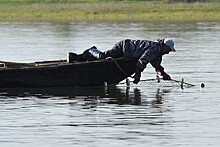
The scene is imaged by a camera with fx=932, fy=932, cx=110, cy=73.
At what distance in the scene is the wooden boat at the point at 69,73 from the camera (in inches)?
884

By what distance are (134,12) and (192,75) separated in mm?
50756

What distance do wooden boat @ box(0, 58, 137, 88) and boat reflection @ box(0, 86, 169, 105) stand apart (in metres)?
0.15

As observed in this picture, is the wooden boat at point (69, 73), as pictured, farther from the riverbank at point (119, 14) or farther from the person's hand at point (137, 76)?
the riverbank at point (119, 14)

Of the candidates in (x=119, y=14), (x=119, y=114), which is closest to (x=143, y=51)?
(x=119, y=114)

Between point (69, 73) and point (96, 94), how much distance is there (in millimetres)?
1130

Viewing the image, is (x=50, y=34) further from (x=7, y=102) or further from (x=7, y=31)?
(x=7, y=102)

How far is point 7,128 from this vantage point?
16875mm

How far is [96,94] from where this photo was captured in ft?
71.9

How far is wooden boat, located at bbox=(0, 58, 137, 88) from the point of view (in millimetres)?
22453

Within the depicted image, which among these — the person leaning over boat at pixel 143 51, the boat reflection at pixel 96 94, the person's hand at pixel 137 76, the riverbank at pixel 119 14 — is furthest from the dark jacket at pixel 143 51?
the riverbank at pixel 119 14

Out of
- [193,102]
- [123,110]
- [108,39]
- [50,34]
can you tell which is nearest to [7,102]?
[123,110]

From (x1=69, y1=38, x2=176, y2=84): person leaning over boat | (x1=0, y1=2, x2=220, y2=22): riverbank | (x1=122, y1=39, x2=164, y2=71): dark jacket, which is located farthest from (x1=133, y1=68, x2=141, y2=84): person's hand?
(x1=0, y1=2, x2=220, y2=22): riverbank

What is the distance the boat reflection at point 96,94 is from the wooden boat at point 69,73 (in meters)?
0.15

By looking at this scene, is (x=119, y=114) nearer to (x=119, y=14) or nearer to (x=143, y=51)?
(x=143, y=51)
